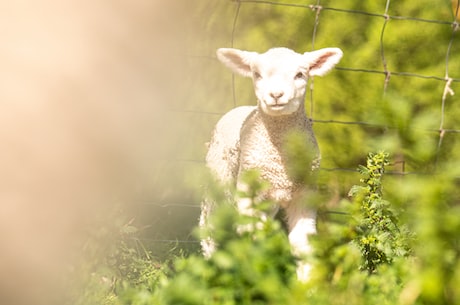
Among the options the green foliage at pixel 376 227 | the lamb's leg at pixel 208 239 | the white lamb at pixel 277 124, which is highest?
the white lamb at pixel 277 124

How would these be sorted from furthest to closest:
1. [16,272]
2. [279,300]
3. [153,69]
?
[153,69], [16,272], [279,300]

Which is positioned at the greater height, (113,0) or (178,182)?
(113,0)

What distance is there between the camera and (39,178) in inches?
147

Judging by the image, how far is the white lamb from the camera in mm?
3162

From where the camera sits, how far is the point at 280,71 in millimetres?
3166

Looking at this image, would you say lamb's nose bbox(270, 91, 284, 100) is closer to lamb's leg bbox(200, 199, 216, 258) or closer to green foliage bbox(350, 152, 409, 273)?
green foliage bbox(350, 152, 409, 273)

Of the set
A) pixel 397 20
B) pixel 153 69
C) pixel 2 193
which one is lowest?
pixel 2 193

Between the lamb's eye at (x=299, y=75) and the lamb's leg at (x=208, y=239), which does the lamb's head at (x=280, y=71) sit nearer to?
the lamb's eye at (x=299, y=75)

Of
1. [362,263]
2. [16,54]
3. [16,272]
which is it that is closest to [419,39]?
[362,263]

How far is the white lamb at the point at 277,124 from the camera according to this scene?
10.4 ft

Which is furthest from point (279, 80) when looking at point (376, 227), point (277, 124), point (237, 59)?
point (376, 227)

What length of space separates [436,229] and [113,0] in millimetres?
3368

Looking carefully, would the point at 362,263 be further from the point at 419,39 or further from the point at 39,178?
the point at 419,39

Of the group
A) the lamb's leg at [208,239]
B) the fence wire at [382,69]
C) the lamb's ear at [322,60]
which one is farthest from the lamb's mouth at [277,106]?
the fence wire at [382,69]
